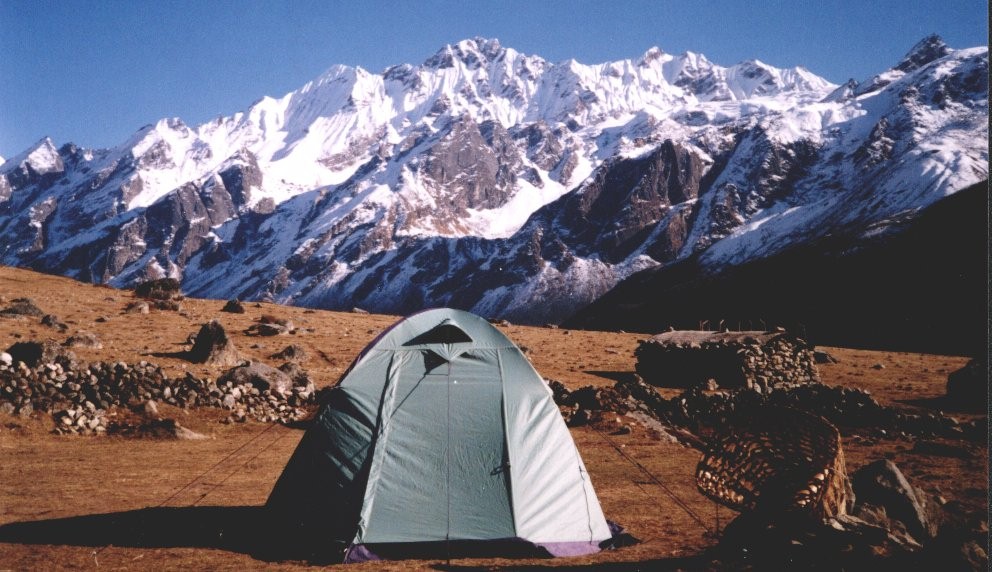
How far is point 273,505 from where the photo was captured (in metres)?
10.8

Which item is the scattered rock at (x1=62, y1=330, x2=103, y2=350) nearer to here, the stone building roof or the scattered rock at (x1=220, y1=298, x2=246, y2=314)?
the scattered rock at (x1=220, y1=298, x2=246, y2=314)

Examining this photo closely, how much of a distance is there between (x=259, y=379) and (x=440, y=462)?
14.2 m

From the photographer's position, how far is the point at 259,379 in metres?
22.7

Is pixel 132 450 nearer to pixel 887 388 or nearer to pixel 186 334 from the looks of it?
pixel 186 334

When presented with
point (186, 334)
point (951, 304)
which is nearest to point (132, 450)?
point (186, 334)

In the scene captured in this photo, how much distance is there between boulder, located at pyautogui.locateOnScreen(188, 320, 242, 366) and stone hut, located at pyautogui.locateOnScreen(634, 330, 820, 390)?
63.0ft

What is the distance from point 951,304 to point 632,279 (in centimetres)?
11785

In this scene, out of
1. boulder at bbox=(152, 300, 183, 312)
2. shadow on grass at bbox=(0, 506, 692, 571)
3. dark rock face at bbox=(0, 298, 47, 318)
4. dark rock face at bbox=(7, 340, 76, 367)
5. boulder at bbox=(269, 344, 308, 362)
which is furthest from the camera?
boulder at bbox=(152, 300, 183, 312)

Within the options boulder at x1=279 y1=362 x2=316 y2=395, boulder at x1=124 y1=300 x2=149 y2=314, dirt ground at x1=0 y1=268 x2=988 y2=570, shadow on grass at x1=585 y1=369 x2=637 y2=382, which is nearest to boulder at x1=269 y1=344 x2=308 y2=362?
dirt ground at x1=0 y1=268 x2=988 y2=570

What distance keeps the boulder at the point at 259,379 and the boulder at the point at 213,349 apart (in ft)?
8.84

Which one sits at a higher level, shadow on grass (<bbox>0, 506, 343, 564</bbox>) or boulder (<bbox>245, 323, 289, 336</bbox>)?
boulder (<bbox>245, 323, 289, 336</bbox>)

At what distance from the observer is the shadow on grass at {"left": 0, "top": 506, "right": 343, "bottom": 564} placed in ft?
33.0

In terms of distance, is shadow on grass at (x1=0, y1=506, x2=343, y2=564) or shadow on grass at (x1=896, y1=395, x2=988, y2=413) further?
shadow on grass at (x1=896, y1=395, x2=988, y2=413)

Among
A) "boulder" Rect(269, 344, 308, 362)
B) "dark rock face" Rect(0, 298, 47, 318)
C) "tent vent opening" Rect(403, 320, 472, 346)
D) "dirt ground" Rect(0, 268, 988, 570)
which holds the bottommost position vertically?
"dirt ground" Rect(0, 268, 988, 570)
